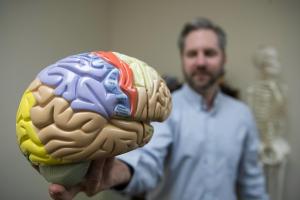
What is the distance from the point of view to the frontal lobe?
1.53 ft

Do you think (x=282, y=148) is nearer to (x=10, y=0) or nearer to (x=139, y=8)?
(x=139, y=8)

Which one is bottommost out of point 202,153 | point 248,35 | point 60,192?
point 202,153

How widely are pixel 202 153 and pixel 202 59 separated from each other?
0.39m

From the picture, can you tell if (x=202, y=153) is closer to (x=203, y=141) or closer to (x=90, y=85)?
(x=203, y=141)

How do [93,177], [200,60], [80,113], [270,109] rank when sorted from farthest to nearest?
[270,109] → [200,60] → [93,177] → [80,113]

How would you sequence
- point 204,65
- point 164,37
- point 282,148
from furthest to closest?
point 282,148 → point 164,37 → point 204,65

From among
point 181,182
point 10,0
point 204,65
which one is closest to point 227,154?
point 181,182

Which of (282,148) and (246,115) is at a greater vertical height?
(246,115)

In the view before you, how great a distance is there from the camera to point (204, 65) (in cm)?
130

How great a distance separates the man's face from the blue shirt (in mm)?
59

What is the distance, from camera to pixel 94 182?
0.57 m

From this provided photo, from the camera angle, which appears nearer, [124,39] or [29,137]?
[29,137]

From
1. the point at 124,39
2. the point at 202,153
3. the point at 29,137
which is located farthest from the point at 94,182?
the point at 202,153

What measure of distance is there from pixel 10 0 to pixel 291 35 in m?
1.57
